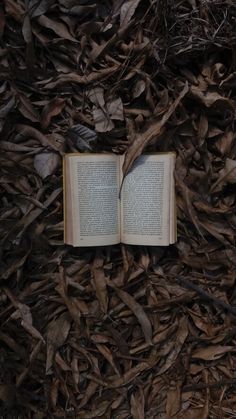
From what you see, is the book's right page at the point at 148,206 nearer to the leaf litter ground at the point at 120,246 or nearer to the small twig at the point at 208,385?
the leaf litter ground at the point at 120,246

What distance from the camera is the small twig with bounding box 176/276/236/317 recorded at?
3.31ft

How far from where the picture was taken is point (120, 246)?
103 cm

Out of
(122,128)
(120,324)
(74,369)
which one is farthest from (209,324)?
(122,128)

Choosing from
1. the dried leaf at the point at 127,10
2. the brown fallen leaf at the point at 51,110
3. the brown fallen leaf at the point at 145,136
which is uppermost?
the dried leaf at the point at 127,10

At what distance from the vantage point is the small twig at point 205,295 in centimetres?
101

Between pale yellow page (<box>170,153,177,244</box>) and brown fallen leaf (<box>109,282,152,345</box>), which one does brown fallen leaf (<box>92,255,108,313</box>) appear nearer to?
brown fallen leaf (<box>109,282,152,345</box>)

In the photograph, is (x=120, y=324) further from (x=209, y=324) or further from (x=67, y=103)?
(x=67, y=103)

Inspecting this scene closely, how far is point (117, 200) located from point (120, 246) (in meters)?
0.10

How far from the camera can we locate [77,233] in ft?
3.22

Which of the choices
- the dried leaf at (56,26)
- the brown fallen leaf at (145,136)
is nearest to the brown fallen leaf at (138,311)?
the brown fallen leaf at (145,136)

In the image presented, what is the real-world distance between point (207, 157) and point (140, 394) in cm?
51

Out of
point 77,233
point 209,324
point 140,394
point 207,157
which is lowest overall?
point 140,394

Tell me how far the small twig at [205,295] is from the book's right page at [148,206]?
0.31ft

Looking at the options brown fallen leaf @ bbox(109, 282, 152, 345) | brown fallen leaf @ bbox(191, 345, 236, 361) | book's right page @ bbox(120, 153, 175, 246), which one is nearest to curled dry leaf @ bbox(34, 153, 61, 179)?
book's right page @ bbox(120, 153, 175, 246)
